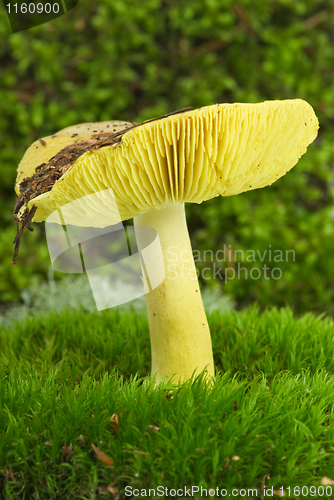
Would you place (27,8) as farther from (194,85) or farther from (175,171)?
(175,171)

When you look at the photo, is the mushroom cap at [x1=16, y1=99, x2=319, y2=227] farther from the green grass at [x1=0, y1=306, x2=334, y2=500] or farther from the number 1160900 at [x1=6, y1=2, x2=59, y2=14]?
the number 1160900 at [x1=6, y1=2, x2=59, y2=14]

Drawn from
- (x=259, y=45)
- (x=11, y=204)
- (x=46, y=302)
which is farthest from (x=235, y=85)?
(x=46, y=302)

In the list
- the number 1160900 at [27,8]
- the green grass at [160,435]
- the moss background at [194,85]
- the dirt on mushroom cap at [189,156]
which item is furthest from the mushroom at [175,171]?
the number 1160900 at [27,8]

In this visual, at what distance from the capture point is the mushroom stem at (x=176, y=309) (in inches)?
64.7

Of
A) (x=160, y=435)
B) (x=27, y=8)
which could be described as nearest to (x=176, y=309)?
(x=160, y=435)

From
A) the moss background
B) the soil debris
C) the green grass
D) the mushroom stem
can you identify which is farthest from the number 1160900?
the green grass

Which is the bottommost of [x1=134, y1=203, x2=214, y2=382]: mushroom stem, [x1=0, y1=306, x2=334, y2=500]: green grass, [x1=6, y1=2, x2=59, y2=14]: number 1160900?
[x1=0, y1=306, x2=334, y2=500]: green grass

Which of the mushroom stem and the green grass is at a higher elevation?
the mushroom stem

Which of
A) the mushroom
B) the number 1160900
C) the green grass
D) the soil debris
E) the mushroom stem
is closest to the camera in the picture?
the green grass

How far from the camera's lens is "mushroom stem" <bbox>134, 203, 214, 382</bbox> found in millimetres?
1645

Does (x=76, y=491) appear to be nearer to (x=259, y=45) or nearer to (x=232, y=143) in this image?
(x=232, y=143)

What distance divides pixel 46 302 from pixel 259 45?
9.42 feet

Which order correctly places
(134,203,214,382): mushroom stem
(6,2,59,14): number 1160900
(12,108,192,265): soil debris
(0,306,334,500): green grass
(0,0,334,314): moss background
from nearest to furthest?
(0,306,334,500): green grass
(12,108,192,265): soil debris
(134,203,214,382): mushroom stem
(6,2,59,14): number 1160900
(0,0,334,314): moss background

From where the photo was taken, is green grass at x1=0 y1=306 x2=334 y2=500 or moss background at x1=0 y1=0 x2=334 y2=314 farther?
moss background at x1=0 y1=0 x2=334 y2=314
